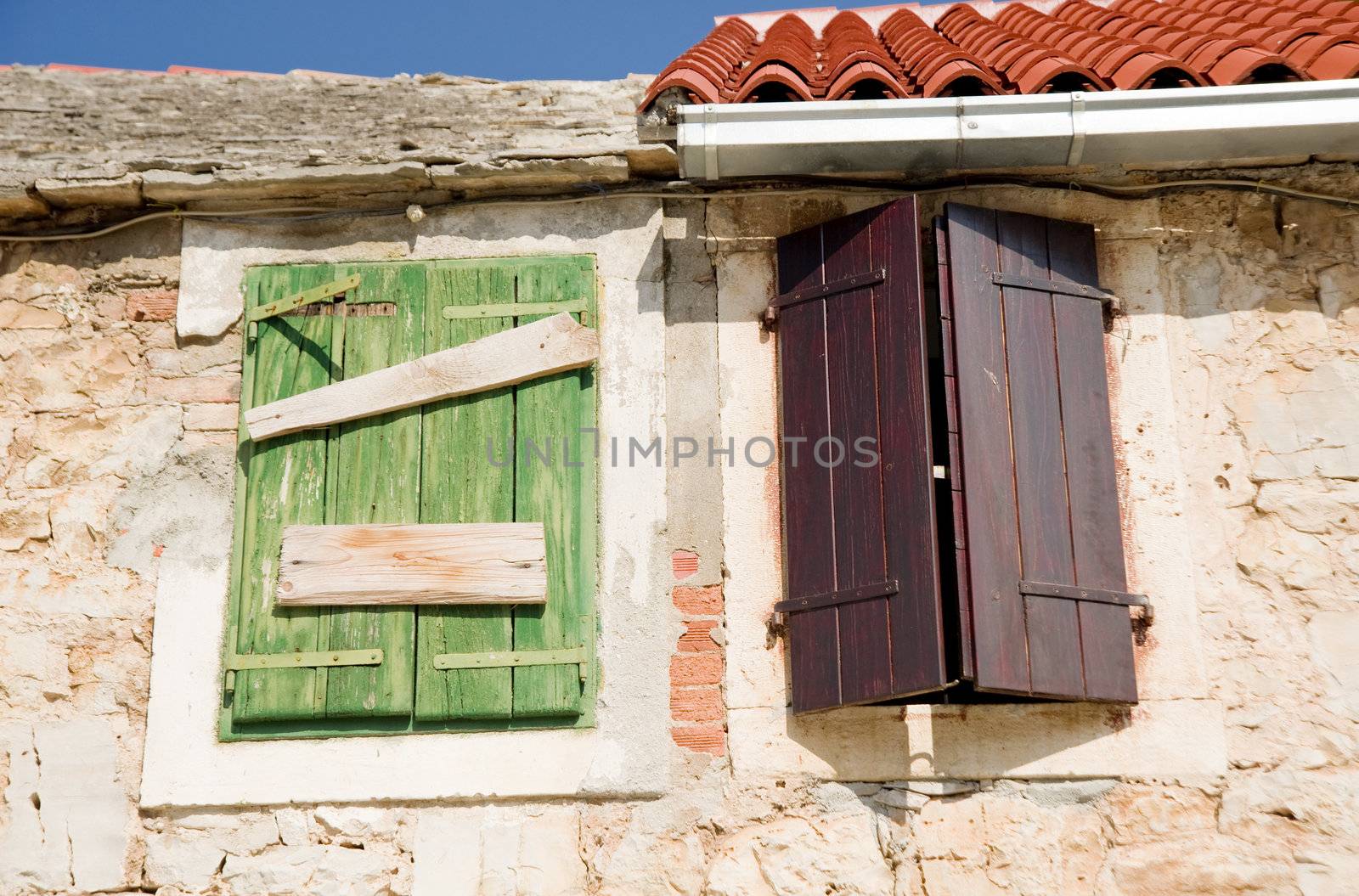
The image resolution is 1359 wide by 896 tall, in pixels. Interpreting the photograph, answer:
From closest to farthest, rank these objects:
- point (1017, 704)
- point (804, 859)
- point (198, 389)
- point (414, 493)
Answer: point (804, 859)
point (1017, 704)
point (414, 493)
point (198, 389)

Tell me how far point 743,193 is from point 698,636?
5.26 ft

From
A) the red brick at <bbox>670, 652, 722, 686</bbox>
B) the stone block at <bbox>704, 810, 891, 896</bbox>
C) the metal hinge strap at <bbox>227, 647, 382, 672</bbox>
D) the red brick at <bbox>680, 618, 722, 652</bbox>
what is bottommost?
the stone block at <bbox>704, 810, 891, 896</bbox>

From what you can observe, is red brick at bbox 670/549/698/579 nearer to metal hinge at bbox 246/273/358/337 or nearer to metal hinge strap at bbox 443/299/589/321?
metal hinge strap at bbox 443/299/589/321

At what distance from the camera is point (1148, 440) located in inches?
182

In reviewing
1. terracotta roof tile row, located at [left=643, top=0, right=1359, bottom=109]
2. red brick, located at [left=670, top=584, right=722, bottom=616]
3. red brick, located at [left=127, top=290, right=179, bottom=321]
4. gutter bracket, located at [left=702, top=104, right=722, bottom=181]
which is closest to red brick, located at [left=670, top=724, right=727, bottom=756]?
red brick, located at [left=670, top=584, right=722, bottom=616]

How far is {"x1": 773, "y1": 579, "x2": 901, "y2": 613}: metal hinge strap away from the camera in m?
4.23

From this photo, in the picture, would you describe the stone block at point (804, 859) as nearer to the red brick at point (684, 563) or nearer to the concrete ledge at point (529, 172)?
the red brick at point (684, 563)

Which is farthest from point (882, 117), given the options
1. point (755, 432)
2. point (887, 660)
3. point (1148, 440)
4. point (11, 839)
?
point (11, 839)

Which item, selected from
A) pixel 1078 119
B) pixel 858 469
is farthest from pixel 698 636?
pixel 1078 119

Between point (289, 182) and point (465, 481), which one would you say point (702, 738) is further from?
point (289, 182)

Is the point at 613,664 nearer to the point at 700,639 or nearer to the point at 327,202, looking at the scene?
the point at 700,639

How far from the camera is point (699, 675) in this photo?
4.46m

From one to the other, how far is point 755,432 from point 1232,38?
86.8 inches

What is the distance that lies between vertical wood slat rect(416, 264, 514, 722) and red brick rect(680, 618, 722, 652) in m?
0.57
